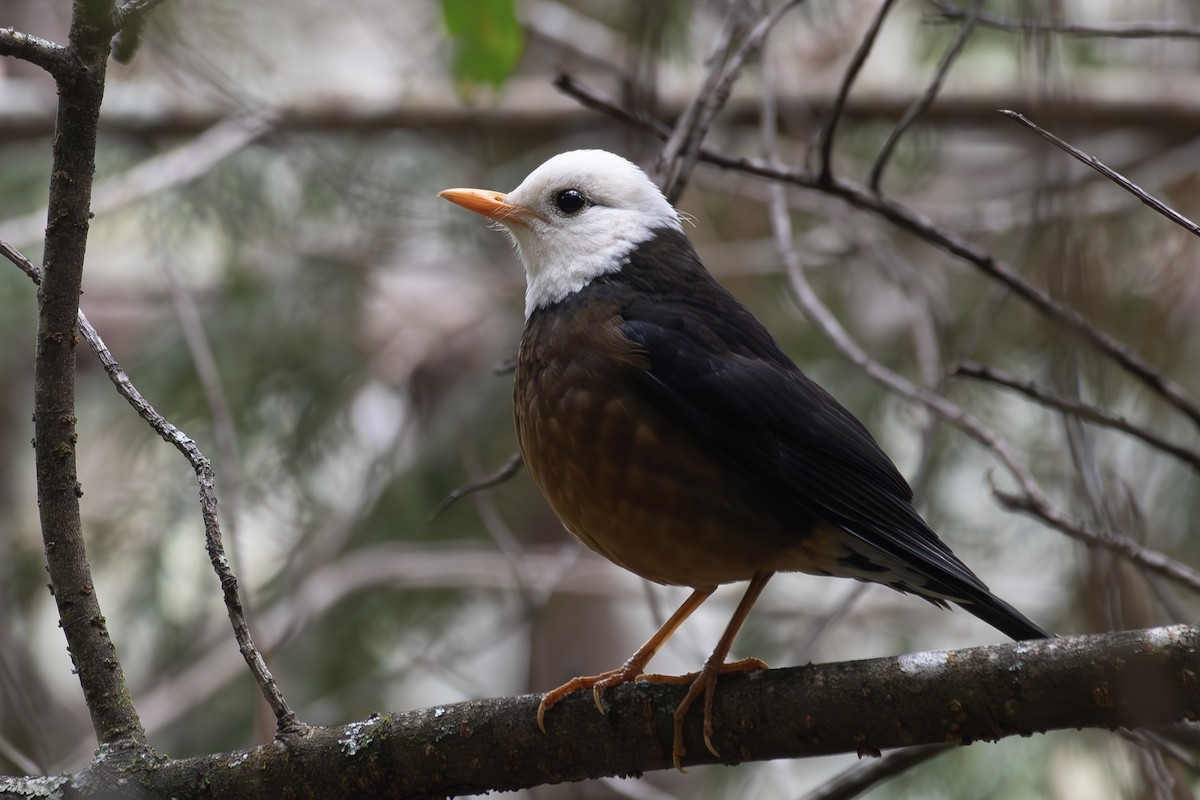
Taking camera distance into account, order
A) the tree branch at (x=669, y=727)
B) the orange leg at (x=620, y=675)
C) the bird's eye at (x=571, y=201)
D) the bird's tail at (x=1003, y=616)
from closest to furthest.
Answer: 1. the tree branch at (x=669, y=727)
2. the orange leg at (x=620, y=675)
3. the bird's tail at (x=1003, y=616)
4. the bird's eye at (x=571, y=201)

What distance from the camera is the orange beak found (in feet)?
12.9

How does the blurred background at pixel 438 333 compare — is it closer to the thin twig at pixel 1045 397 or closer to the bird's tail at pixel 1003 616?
the thin twig at pixel 1045 397

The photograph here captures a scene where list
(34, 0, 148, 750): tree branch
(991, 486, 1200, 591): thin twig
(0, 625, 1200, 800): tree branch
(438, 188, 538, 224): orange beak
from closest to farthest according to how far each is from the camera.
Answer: (34, 0, 148, 750): tree branch
(0, 625, 1200, 800): tree branch
(991, 486, 1200, 591): thin twig
(438, 188, 538, 224): orange beak

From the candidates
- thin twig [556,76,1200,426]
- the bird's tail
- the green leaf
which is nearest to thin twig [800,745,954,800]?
the bird's tail

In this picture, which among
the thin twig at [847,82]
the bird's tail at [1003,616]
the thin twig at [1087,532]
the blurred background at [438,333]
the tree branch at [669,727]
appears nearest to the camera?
the tree branch at [669,727]

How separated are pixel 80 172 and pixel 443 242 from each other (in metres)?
4.77

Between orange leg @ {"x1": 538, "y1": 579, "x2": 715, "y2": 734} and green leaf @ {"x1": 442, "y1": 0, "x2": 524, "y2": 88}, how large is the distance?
1.81 metres

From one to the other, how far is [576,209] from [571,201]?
3 cm

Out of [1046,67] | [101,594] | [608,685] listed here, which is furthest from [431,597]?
[1046,67]

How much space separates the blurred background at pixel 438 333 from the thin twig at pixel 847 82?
146 cm

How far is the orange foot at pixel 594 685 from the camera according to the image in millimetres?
2869

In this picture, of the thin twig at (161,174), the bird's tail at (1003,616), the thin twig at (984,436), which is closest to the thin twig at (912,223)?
the thin twig at (984,436)

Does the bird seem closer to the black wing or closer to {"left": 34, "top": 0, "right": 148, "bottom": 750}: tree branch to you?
the black wing

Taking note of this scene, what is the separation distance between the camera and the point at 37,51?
2271 millimetres
